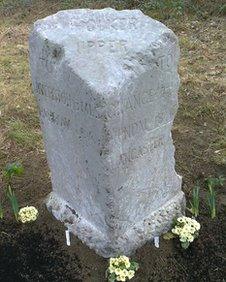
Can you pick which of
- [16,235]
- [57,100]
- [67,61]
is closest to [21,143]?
[16,235]

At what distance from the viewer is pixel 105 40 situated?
2.96 m

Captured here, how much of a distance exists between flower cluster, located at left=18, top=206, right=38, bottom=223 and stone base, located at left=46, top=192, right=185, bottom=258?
16 cm

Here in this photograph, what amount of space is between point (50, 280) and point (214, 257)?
3.59 feet

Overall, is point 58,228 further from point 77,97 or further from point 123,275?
point 77,97

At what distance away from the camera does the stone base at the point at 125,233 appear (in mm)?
3402

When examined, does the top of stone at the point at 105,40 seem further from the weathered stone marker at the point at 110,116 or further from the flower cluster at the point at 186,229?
the flower cluster at the point at 186,229

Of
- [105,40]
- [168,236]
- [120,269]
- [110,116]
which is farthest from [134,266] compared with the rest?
[105,40]

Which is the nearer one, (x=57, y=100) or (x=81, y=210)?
(x=57, y=100)

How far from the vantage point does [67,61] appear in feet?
9.47

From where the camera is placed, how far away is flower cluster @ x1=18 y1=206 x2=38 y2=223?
3678 mm

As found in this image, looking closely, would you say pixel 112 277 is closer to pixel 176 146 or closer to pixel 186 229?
pixel 186 229

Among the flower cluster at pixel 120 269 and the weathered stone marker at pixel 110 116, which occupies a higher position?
the weathered stone marker at pixel 110 116

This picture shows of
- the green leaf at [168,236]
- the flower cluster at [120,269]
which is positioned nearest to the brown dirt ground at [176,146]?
the green leaf at [168,236]

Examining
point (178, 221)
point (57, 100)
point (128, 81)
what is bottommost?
point (178, 221)
